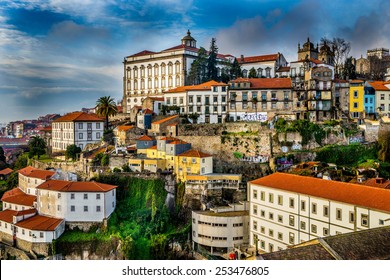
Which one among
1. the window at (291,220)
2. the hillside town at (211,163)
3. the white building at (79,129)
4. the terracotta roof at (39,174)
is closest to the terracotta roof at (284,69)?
the hillside town at (211,163)

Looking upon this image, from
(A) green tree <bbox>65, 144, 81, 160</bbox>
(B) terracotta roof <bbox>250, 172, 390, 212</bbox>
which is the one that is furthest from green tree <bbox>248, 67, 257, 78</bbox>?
(B) terracotta roof <bbox>250, 172, 390, 212</bbox>

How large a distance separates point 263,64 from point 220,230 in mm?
10597

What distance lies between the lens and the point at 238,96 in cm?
1631

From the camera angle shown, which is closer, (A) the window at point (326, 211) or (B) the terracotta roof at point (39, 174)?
(A) the window at point (326, 211)

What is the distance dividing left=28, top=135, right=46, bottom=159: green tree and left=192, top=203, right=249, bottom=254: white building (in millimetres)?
9250

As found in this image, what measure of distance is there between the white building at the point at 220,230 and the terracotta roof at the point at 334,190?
135 cm

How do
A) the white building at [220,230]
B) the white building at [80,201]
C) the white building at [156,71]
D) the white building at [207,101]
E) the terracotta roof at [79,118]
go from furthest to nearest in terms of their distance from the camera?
the white building at [156,71]
the terracotta roof at [79,118]
the white building at [207,101]
the white building at [80,201]
the white building at [220,230]

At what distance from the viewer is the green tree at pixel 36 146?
17844 millimetres

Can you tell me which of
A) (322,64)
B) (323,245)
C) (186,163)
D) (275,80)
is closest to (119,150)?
(186,163)

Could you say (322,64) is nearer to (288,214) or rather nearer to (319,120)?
(319,120)

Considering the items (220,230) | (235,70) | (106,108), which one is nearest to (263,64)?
(235,70)

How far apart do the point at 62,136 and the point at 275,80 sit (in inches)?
362

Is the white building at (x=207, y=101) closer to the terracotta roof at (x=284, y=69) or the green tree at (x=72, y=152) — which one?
the terracotta roof at (x=284, y=69)

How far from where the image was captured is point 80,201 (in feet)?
38.9
